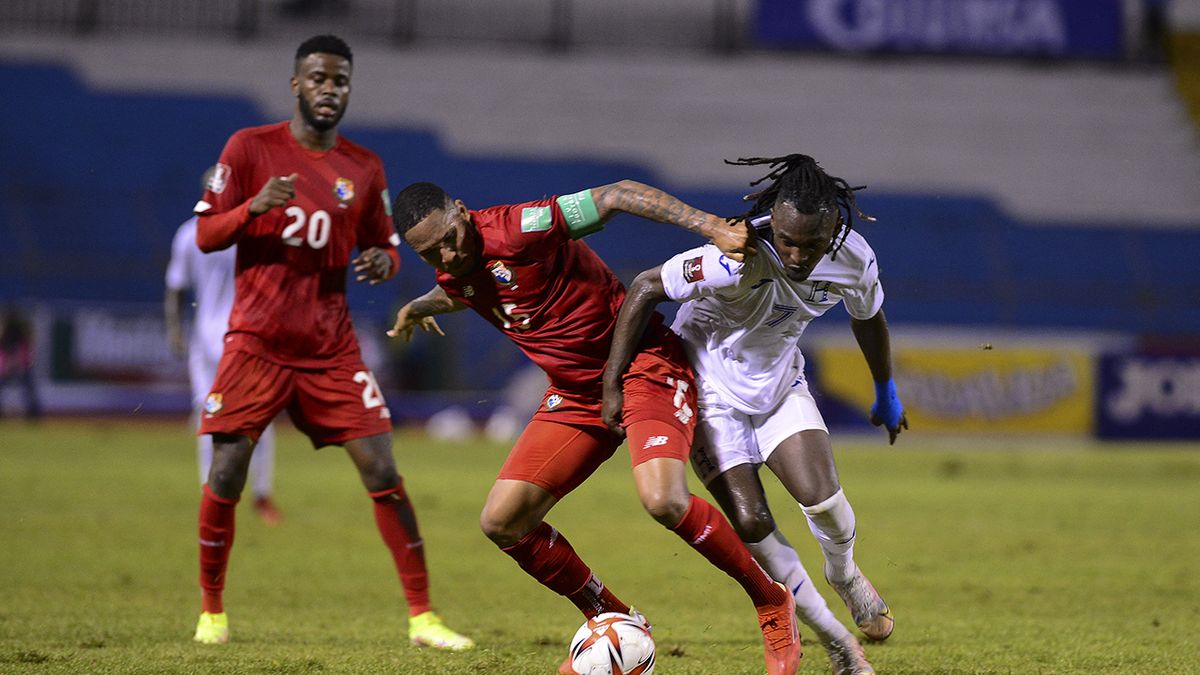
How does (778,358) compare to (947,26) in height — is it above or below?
below

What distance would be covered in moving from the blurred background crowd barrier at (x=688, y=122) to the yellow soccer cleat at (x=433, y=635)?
617 inches

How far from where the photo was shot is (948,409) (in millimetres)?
20234

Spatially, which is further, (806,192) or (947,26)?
(947,26)

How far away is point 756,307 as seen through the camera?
5.89 meters

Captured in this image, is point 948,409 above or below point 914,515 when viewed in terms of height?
below

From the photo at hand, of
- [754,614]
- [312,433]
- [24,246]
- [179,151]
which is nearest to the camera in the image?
[312,433]

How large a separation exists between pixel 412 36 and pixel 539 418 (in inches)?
956

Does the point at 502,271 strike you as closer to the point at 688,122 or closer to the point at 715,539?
the point at 715,539

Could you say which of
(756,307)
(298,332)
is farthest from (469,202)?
(756,307)

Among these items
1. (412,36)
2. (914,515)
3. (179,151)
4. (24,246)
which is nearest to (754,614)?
(914,515)

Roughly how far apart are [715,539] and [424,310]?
1778 millimetres

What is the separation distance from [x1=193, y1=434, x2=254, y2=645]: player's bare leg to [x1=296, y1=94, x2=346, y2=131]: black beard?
1591 millimetres

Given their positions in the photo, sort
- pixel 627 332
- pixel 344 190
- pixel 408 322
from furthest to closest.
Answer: pixel 344 190
pixel 408 322
pixel 627 332

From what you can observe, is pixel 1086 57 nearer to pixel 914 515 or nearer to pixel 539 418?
pixel 914 515
